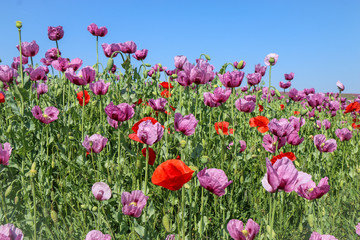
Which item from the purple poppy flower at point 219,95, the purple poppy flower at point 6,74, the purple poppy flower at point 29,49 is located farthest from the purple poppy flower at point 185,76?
the purple poppy flower at point 29,49

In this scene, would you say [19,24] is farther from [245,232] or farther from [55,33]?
[245,232]

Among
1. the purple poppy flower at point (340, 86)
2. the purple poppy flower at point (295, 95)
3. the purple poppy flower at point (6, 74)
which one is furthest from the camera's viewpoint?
the purple poppy flower at point (295, 95)

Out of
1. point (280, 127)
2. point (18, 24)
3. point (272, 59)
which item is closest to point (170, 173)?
point (280, 127)

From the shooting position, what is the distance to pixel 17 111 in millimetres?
2055

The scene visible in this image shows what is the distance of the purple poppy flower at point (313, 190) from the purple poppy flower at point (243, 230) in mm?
341

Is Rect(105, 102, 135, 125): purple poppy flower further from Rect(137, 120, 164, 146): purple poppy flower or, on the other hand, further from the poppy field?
Rect(137, 120, 164, 146): purple poppy flower

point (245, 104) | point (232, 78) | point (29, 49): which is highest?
point (29, 49)

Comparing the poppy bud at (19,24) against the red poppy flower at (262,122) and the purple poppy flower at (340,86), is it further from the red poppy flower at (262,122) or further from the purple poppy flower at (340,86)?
the purple poppy flower at (340,86)

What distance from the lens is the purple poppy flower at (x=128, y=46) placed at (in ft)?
9.80

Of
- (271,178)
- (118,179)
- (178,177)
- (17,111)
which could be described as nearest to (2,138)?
(17,111)

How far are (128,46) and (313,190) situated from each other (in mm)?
2241

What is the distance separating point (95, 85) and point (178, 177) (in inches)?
53.0

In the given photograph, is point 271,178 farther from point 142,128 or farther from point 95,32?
point 95,32

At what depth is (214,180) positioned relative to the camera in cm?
121
